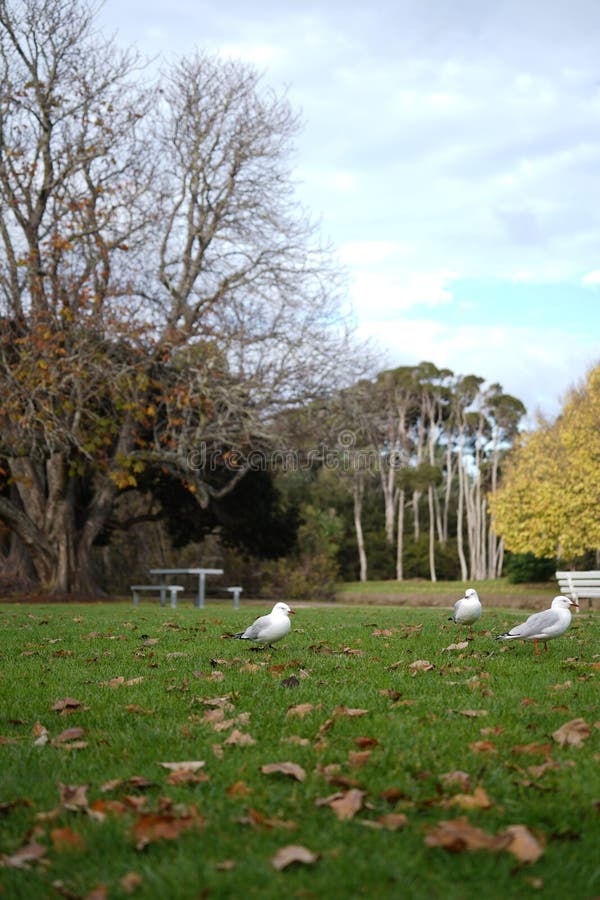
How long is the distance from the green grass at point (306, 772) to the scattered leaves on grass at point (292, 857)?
0.08 feet

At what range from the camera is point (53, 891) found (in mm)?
2953

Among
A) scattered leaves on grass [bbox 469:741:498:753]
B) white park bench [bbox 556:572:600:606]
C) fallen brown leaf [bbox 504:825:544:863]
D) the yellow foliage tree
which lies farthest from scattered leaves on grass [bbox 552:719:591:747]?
the yellow foliage tree

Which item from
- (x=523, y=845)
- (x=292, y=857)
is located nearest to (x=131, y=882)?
(x=292, y=857)

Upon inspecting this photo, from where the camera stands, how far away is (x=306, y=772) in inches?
159

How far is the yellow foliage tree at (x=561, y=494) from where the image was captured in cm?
2944

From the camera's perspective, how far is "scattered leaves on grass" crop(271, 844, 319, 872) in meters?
3.04

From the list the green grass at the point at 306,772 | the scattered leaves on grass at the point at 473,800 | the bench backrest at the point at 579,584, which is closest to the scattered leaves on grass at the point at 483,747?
the green grass at the point at 306,772

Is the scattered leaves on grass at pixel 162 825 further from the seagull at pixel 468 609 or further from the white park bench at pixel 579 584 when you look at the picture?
the white park bench at pixel 579 584

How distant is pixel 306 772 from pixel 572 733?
4.75ft

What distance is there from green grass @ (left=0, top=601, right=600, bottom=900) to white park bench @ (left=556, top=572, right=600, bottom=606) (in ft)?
41.8

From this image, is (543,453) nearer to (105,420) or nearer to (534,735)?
(105,420)

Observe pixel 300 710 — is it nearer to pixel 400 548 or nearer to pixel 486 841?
pixel 486 841

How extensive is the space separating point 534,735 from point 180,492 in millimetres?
23304

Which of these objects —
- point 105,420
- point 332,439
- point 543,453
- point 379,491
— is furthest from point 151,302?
point 379,491
